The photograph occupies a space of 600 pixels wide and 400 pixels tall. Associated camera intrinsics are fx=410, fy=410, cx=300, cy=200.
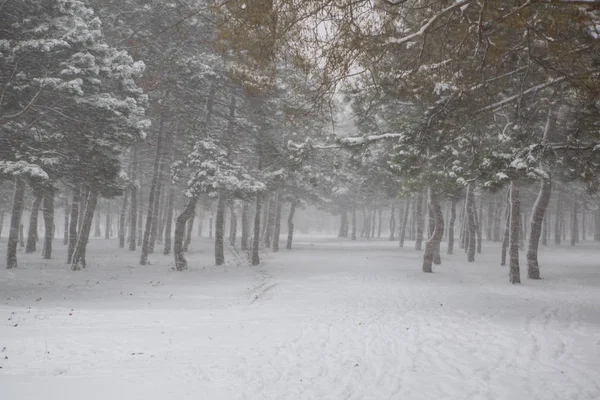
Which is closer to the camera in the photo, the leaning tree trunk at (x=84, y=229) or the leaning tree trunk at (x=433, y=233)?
the leaning tree trunk at (x=84, y=229)

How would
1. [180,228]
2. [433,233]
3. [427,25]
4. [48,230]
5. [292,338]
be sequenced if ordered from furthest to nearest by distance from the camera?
[48,230] < [433,233] < [180,228] < [292,338] < [427,25]

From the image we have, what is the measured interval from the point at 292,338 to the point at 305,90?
5335mm

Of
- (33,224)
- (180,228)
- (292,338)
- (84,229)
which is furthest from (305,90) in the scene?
(33,224)

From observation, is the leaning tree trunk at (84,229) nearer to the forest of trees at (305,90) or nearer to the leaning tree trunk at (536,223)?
the forest of trees at (305,90)

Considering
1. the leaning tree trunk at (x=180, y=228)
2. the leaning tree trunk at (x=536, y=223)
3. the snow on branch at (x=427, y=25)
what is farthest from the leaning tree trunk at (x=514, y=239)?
the leaning tree trunk at (x=180, y=228)

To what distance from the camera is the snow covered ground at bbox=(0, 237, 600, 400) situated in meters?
6.21

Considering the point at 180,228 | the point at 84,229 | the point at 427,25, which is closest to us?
the point at 427,25

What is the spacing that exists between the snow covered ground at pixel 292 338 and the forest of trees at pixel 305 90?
3901mm

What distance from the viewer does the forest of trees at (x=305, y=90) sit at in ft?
20.7

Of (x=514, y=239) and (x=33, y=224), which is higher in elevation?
(x=514, y=239)

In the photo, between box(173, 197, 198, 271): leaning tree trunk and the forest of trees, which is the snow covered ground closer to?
box(173, 197, 198, 271): leaning tree trunk

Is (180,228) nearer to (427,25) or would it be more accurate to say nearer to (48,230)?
(48,230)

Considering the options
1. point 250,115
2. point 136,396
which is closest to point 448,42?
point 136,396

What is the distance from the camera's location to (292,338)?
29.8 feet
